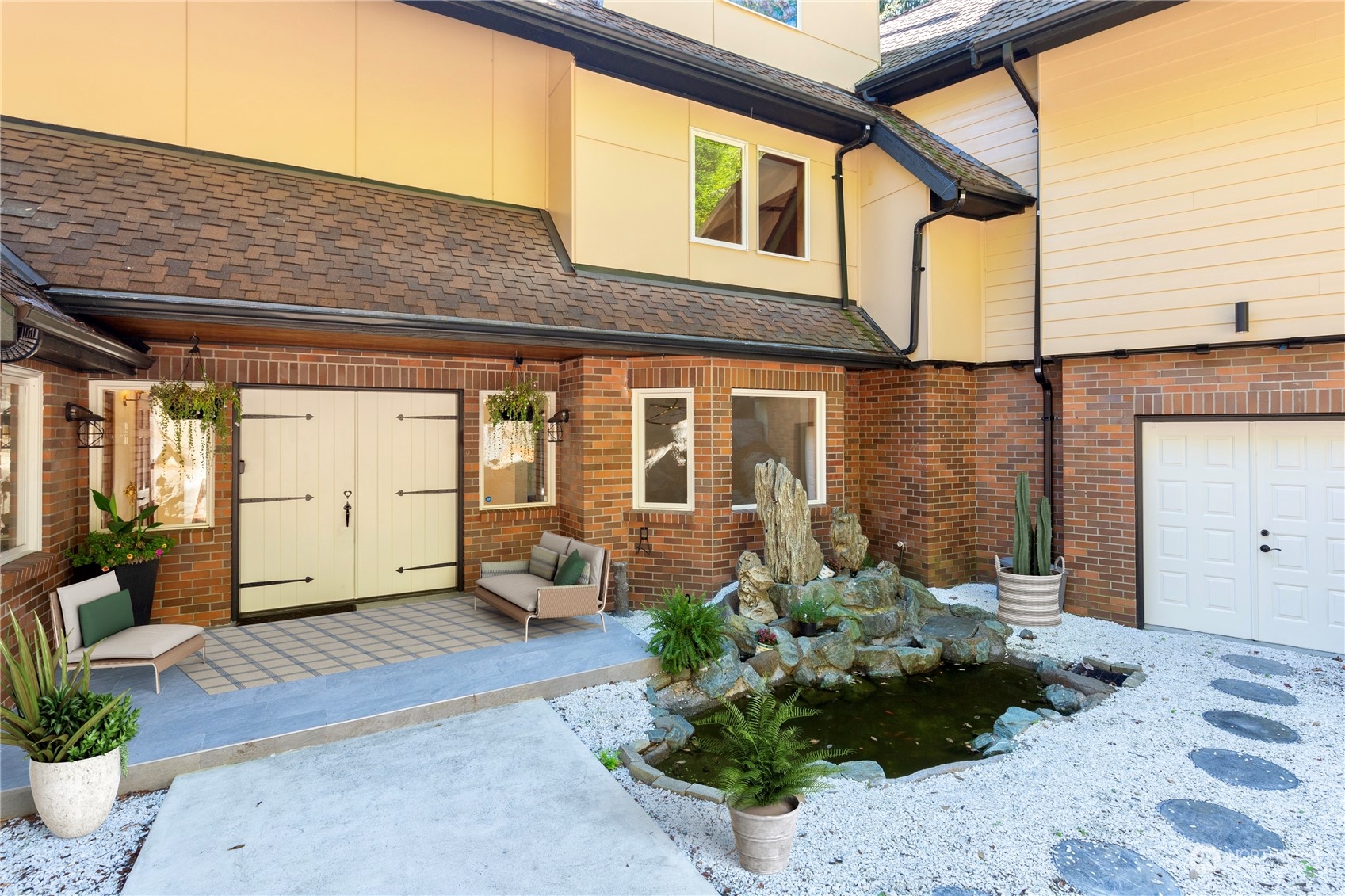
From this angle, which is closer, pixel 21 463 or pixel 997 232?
pixel 21 463

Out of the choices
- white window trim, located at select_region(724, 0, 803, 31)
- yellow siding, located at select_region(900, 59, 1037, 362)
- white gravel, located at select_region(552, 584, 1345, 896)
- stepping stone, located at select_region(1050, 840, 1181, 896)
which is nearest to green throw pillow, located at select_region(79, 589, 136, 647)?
white gravel, located at select_region(552, 584, 1345, 896)

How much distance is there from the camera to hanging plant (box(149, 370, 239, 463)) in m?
5.82

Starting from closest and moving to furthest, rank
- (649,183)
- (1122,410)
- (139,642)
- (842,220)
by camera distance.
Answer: (139,642) → (1122,410) → (649,183) → (842,220)

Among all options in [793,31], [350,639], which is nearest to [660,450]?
[350,639]

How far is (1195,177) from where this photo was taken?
22.0 ft

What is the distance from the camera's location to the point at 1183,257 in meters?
6.78

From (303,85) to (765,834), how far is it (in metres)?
7.85

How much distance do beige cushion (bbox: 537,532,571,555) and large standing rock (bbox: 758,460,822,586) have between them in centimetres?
215

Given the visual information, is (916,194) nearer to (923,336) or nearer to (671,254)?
(923,336)

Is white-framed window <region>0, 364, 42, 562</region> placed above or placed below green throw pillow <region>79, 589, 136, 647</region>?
above

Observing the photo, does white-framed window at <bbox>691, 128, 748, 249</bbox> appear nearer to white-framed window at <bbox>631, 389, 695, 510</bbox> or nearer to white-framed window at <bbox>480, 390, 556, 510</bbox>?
white-framed window at <bbox>631, 389, 695, 510</bbox>

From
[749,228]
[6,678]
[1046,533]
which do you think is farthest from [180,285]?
[1046,533]

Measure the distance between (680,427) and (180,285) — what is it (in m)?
4.78

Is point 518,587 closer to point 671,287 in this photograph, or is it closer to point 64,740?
point 64,740
